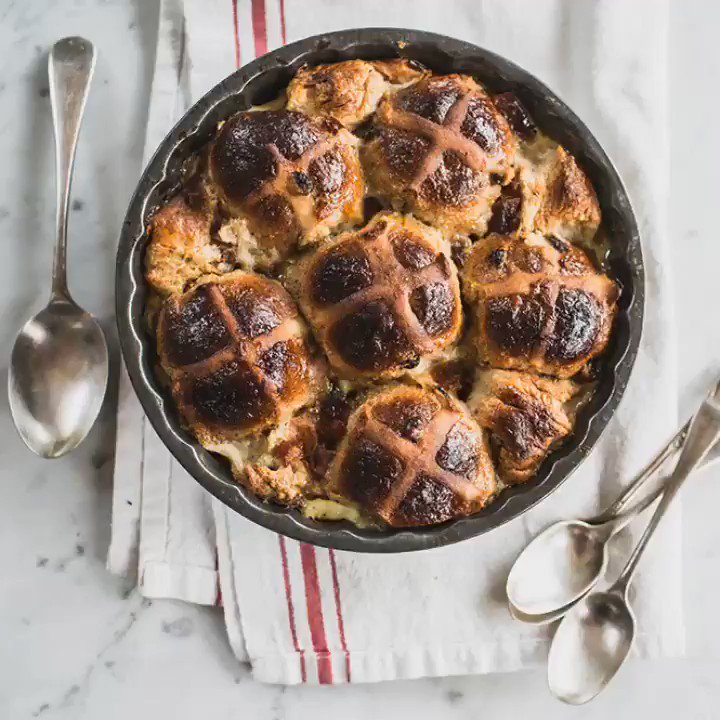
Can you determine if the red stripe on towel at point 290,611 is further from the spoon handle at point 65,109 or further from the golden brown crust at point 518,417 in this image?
the spoon handle at point 65,109

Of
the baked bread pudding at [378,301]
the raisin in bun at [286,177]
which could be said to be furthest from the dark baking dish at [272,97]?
the raisin in bun at [286,177]

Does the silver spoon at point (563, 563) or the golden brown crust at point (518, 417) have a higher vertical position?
the golden brown crust at point (518, 417)

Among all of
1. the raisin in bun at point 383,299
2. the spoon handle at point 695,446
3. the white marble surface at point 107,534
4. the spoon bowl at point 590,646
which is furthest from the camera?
the white marble surface at point 107,534

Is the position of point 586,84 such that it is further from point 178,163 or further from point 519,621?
point 519,621

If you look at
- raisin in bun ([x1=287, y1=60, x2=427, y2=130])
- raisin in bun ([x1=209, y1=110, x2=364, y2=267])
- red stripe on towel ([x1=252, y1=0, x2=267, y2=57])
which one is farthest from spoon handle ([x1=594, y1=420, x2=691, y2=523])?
red stripe on towel ([x1=252, y1=0, x2=267, y2=57])

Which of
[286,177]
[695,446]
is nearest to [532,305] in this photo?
[286,177]

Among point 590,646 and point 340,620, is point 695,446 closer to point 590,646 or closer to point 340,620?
point 590,646

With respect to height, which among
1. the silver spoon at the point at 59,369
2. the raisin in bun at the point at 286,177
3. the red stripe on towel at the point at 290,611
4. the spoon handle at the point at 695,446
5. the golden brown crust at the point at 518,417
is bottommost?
the red stripe on towel at the point at 290,611

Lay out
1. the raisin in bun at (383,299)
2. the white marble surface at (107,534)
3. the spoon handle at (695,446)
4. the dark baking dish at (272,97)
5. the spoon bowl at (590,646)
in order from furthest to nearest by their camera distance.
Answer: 1. the white marble surface at (107,534)
2. the spoon bowl at (590,646)
3. the spoon handle at (695,446)
4. the dark baking dish at (272,97)
5. the raisin in bun at (383,299)
